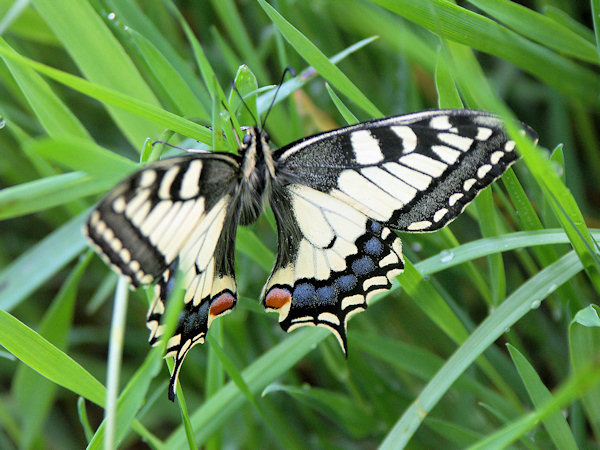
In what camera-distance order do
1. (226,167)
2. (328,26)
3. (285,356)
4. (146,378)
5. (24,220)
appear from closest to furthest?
(146,378), (226,167), (285,356), (328,26), (24,220)

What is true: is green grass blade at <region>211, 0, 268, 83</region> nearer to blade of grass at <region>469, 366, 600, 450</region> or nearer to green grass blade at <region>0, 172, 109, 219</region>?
green grass blade at <region>0, 172, 109, 219</region>

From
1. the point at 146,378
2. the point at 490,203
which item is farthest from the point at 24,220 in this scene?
the point at 490,203

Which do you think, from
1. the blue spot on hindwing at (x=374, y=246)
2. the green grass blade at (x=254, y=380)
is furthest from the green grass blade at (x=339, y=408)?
the blue spot on hindwing at (x=374, y=246)

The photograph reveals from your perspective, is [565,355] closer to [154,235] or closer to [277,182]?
[277,182]

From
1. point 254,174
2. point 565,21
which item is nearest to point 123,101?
point 254,174

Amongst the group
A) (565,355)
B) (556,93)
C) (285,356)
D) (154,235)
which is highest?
(154,235)

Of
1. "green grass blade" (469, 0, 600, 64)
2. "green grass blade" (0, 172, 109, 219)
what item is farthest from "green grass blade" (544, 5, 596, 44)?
"green grass blade" (0, 172, 109, 219)

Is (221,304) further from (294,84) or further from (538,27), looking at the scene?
(538,27)
